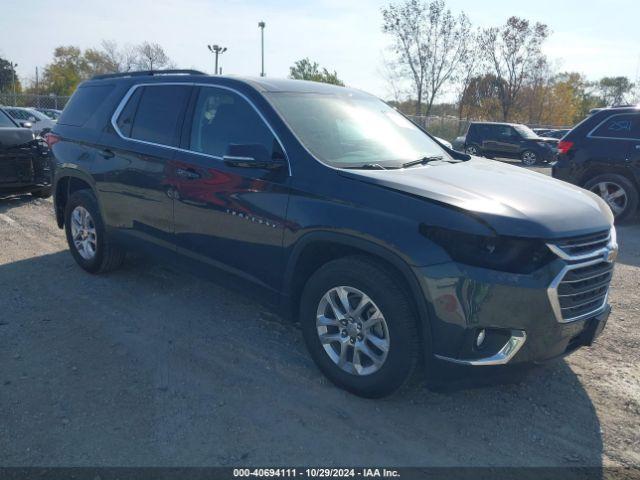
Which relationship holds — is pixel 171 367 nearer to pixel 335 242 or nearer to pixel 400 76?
pixel 335 242

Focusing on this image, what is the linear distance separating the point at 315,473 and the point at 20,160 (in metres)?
7.58

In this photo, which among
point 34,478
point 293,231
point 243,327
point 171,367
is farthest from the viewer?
point 243,327

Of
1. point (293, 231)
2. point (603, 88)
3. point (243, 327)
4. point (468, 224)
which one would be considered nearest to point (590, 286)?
point (468, 224)

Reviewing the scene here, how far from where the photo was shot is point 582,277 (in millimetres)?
2980

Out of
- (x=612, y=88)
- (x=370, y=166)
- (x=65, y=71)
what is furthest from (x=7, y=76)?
(x=612, y=88)

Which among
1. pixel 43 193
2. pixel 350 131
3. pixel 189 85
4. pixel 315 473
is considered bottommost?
pixel 315 473

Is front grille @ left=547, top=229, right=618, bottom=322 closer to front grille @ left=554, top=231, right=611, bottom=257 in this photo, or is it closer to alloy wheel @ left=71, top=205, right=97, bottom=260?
front grille @ left=554, top=231, right=611, bottom=257

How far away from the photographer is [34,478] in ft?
8.63

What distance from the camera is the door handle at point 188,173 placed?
4055mm

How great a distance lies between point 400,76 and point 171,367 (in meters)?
33.0

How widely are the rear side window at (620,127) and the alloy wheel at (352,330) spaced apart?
718cm

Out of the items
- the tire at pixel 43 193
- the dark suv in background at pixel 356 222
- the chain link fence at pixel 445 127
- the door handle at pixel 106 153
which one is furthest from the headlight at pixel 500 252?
the chain link fence at pixel 445 127

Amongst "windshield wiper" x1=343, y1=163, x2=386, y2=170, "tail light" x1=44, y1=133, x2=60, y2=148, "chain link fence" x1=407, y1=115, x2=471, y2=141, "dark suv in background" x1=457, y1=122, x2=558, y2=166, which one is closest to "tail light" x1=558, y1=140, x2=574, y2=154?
"windshield wiper" x1=343, y1=163, x2=386, y2=170

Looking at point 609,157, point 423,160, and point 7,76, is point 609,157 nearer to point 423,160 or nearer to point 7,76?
point 423,160
